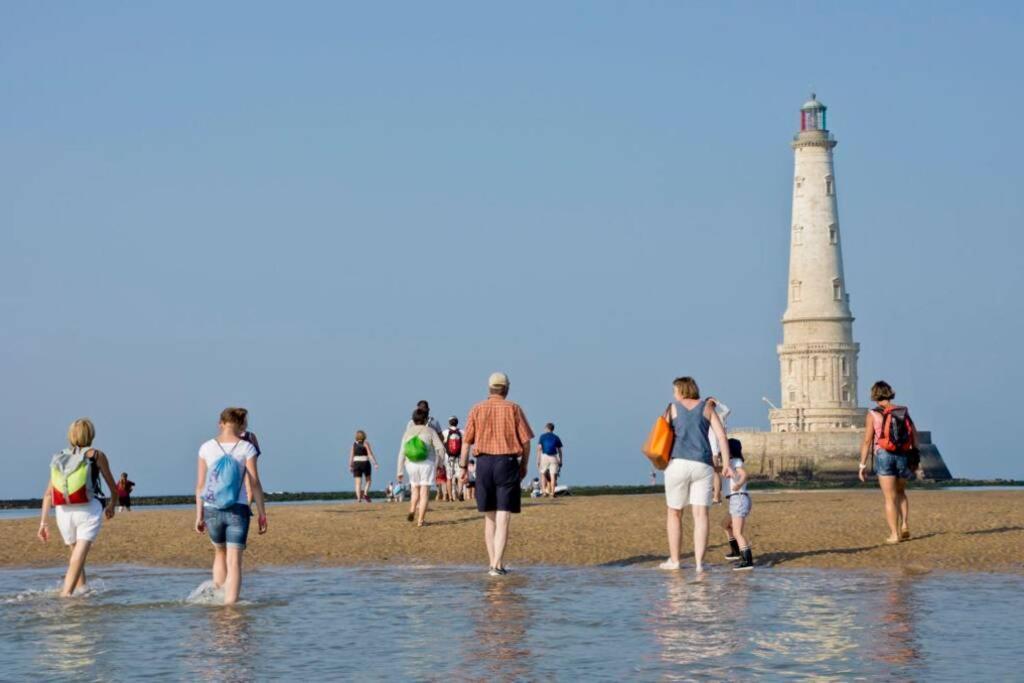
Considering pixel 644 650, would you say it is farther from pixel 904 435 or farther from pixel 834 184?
pixel 834 184

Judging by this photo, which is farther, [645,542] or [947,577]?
[645,542]

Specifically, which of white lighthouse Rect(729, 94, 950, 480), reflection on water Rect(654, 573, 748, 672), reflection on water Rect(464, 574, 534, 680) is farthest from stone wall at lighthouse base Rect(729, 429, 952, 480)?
reflection on water Rect(464, 574, 534, 680)

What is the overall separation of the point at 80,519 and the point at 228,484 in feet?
7.07

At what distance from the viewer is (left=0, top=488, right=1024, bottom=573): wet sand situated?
18953 mm

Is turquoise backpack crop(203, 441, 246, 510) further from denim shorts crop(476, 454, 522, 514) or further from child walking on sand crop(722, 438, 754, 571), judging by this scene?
child walking on sand crop(722, 438, 754, 571)

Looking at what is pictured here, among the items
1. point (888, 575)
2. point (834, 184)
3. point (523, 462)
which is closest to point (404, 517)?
point (523, 462)

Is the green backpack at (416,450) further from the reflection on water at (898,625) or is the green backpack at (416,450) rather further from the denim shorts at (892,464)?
the reflection on water at (898,625)

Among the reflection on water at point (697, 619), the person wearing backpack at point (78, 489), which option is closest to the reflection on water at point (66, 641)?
the person wearing backpack at point (78, 489)

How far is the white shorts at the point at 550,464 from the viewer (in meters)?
33.1

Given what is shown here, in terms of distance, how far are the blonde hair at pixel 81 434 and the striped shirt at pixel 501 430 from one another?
162 inches

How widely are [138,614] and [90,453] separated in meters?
1.77

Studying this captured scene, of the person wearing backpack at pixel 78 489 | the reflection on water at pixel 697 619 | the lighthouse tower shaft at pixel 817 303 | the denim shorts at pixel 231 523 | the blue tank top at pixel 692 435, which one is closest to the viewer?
the reflection on water at pixel 697 619

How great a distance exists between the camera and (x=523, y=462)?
1709cm

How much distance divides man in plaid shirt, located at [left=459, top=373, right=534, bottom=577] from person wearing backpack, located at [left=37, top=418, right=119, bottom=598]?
4.03 m
